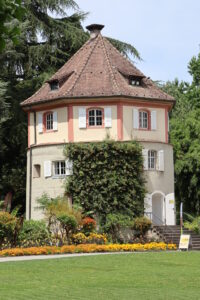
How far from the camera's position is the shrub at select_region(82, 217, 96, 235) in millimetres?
29812

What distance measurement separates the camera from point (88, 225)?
98.4ft

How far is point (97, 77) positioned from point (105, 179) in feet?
20.8

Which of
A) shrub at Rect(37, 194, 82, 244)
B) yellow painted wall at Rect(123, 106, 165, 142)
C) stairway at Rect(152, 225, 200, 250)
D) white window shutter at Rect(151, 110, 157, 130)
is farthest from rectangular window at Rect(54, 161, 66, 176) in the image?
stairway at Rect(152, 225, 200, 250)

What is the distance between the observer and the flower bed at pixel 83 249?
2403cm

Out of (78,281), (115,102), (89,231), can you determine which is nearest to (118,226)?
(89,231)

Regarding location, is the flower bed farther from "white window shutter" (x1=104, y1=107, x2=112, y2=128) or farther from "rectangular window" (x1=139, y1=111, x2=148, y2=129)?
"rectangular window" (x1=139, y1=111, x2=148, y2=129)

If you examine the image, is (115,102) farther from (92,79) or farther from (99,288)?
(99,288)

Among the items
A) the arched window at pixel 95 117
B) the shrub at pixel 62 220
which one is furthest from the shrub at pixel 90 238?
the arched window at pixel 95 117

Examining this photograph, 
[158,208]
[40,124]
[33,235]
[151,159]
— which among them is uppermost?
[40,124]

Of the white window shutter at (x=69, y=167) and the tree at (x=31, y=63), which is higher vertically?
the tree at (x=31, y=63)

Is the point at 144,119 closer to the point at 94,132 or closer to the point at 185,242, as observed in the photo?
the point at 94,132

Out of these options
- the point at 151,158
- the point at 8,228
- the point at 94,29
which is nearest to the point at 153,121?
the point at 151,158

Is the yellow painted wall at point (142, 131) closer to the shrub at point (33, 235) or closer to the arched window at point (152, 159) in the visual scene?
the arched window at point (152, 159)

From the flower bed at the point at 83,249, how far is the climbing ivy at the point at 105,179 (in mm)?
4320
